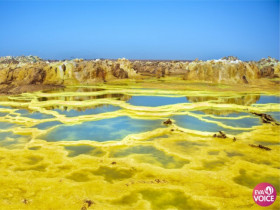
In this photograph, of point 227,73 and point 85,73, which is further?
point 227,73

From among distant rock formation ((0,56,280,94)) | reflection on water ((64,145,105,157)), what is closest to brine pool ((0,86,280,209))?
reflection on water ((64,145,105,157))

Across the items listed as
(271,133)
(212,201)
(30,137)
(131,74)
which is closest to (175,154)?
(212,201)

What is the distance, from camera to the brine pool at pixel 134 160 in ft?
23.5

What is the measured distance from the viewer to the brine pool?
716 centimetres

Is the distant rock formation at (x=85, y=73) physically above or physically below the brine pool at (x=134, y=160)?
above

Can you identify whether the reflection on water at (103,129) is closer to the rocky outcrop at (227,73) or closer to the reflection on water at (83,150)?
the reflection on water at (83,150)

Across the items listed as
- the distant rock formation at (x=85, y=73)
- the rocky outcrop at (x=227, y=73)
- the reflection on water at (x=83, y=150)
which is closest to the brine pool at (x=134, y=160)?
the reflection on water at (x=83, y=150)

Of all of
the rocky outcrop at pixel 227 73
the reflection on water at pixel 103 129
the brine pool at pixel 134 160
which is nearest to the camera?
the brine pool at pixel 134 160

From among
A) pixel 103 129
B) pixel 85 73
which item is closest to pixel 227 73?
pixel 85 73

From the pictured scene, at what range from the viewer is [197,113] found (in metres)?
18.1

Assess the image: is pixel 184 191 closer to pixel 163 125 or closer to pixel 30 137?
pixel 163 125

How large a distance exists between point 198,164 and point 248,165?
1919 millimetres

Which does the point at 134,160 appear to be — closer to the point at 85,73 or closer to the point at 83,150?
the point at 83,150

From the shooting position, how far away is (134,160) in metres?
9.75
